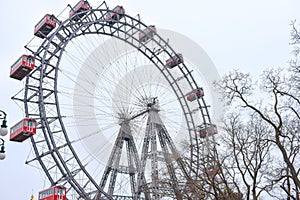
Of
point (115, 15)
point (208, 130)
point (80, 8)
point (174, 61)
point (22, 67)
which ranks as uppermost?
point (115, 15)

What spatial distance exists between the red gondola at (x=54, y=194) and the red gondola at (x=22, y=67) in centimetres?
815

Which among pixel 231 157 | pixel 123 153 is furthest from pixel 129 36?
pixel 231 157

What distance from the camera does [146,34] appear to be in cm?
3309

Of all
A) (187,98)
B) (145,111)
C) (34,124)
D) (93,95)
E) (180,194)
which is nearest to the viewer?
(180,194)

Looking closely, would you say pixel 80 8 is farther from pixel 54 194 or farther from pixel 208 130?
pixel 208 130

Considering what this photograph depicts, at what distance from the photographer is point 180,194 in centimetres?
1681

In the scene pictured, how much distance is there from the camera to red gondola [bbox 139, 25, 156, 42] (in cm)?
3316

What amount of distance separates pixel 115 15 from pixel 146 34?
11.4 ft

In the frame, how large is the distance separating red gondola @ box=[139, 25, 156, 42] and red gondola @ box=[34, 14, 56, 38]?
8.55 metres

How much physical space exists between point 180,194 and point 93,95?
11958 mm

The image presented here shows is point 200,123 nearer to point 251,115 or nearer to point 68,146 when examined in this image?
point 68,146

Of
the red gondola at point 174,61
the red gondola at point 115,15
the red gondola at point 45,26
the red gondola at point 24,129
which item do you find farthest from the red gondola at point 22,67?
the red gondola at point 174,61

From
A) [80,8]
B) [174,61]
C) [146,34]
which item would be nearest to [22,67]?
[80,8]

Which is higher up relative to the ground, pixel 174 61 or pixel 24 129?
pixel 174 61
